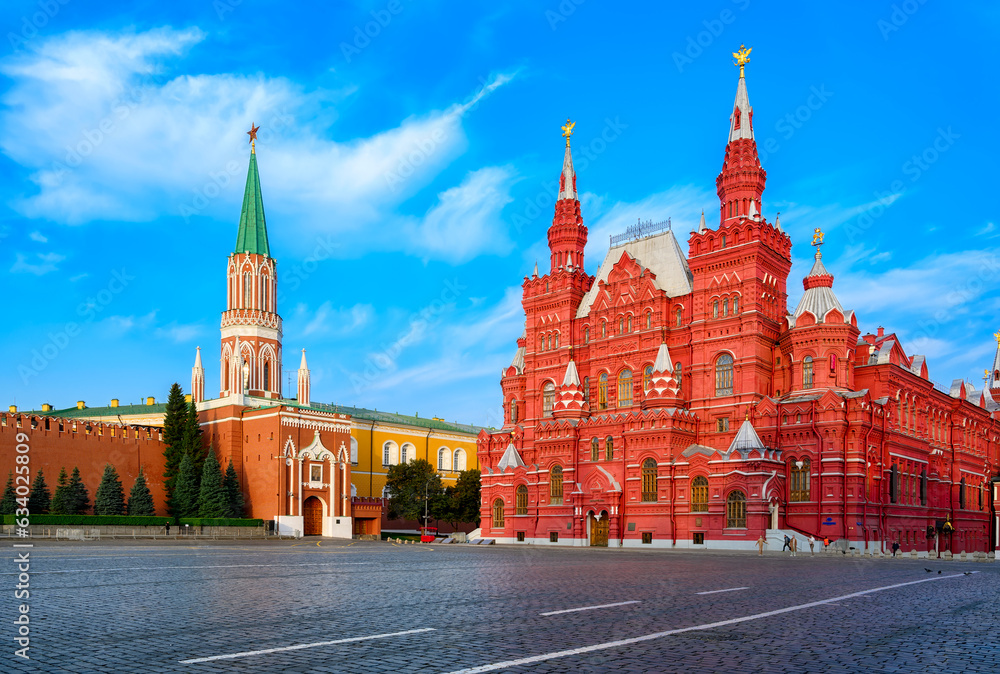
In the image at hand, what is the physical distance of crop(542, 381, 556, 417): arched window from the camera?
63.1 meters

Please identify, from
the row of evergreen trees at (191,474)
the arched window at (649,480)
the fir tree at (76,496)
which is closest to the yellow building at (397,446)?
the row of evergreen trees at (191,474)

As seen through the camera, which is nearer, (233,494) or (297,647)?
(297,647)

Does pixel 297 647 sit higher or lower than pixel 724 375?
lower

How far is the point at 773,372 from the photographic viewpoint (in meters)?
53.8

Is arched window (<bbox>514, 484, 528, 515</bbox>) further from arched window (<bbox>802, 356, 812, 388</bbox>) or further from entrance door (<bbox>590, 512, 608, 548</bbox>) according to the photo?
arched window (<bbox>802, 356, 812, 388</bbox>)

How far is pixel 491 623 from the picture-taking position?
1176cm

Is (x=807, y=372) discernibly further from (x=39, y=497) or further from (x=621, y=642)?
(x=39, y=497)

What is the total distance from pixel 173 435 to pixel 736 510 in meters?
44.7

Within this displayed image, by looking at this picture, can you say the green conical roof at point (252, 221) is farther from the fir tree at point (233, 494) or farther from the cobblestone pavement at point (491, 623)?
the cobblestone pavement at point (491, 623)

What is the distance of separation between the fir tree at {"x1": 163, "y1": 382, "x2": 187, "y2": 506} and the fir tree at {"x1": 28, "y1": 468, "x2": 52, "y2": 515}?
10.2 m

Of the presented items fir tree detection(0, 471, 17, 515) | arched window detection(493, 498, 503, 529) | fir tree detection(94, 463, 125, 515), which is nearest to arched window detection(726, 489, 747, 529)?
arched window detection(493, 498, 503, 529)

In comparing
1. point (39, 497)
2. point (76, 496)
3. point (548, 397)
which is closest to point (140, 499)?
point (76, 496)

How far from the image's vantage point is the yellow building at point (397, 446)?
83688 mm

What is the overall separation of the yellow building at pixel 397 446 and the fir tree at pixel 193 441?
49.3 ft
